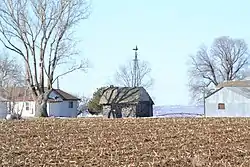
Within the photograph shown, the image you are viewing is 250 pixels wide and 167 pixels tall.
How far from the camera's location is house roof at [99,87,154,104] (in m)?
56.1

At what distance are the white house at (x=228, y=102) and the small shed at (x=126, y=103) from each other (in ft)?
25.4

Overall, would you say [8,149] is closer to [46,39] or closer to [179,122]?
[179,122]

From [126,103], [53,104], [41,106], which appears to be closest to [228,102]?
[126,103]

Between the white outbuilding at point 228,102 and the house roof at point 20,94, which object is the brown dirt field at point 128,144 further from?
the house roof at point 20,94

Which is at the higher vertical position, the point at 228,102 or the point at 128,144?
the point at 228,102

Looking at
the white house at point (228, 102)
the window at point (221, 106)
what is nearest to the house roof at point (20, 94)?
the white house at point (228, 102)

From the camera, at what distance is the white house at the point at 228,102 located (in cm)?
5994

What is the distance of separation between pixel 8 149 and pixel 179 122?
9.51 metres

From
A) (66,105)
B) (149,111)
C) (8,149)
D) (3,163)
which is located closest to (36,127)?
(8,149)

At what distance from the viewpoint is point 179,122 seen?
939 inches

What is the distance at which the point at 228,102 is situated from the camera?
60844 mm

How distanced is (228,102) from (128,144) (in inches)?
1783

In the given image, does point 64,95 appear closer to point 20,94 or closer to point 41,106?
point 20,94

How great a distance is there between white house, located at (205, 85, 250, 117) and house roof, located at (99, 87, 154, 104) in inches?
324
